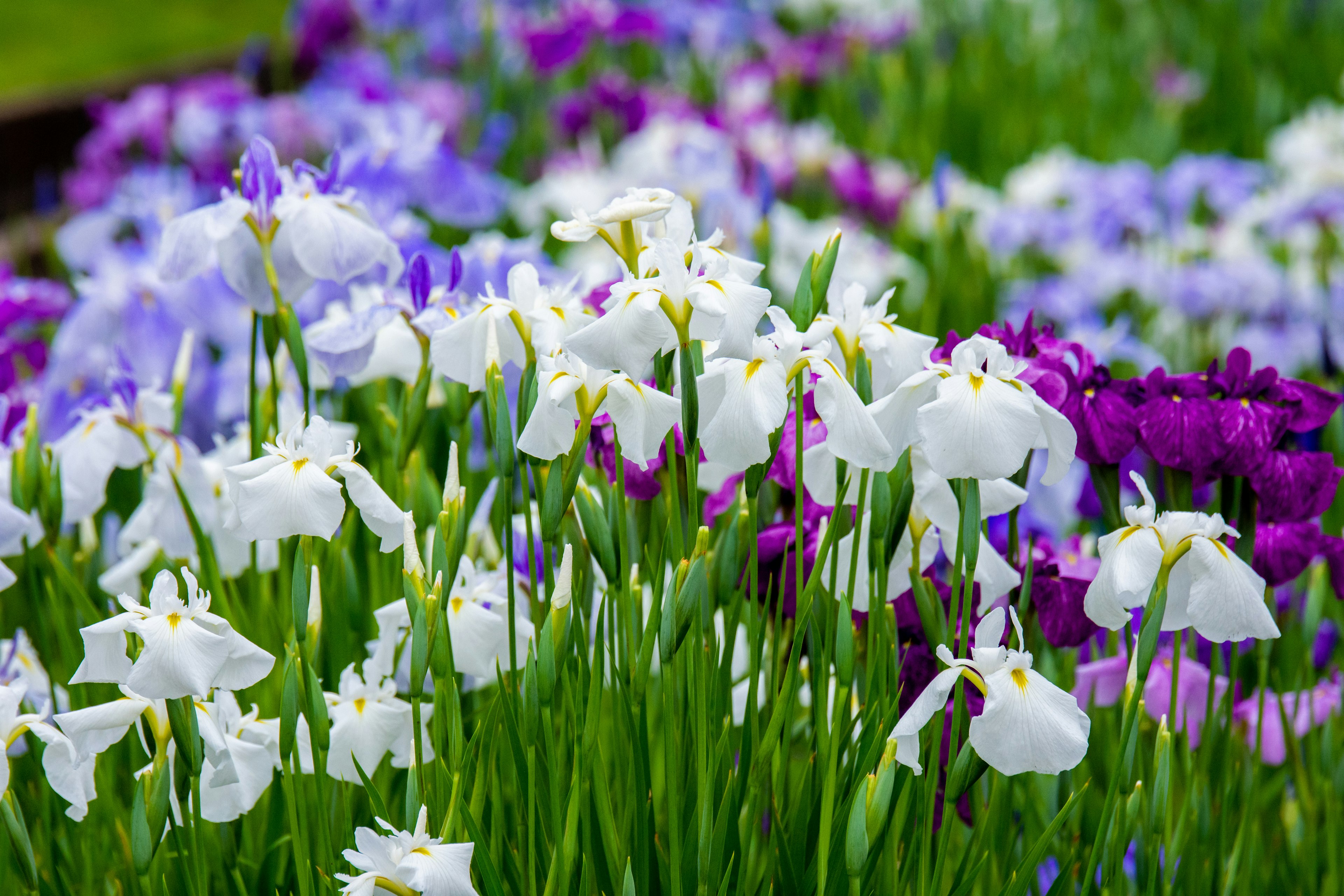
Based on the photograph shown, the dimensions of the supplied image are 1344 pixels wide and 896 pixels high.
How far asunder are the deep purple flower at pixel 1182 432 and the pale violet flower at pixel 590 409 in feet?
1.83

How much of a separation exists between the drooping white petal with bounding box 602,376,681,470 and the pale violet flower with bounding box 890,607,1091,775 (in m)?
0.31

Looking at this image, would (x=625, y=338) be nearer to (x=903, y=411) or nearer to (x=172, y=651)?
(x=903, y=411)

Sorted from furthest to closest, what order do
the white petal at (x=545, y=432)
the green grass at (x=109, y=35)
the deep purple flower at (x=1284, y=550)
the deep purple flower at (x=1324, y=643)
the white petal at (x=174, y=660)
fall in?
the green grass at (x=109, y=35) → the deep purple flower at (x=1324, y=643) → the deep purple flower at (x=1284, y=550) → the white petal at (x=545, y=432) → the white petal at (x=174, y=660)

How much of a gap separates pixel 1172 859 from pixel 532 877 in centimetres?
69

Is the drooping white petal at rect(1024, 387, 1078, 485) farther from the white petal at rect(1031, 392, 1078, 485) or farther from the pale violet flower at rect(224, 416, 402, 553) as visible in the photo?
the pale violet flower at rect(224, 416, 402, 553)

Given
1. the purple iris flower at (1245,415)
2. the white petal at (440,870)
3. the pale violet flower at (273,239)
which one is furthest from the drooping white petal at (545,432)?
the purple iris flower at (1245,415)

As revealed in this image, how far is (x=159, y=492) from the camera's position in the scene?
1611mm

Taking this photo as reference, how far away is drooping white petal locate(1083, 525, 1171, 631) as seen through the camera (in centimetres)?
107

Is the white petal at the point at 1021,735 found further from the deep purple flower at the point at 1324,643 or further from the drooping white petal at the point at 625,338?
the deep purple flower at the point at 1324,643

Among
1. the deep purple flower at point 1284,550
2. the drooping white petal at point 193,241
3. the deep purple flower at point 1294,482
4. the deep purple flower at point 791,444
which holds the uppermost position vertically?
the drooping white petal at point 193,241

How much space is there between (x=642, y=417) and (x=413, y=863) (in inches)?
17.2

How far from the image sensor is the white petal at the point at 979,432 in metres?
1.03

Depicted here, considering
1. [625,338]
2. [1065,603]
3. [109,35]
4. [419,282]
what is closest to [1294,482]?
[1065,603]

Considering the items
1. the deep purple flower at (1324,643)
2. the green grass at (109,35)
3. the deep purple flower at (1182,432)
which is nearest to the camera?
the deep purple flower at (1182,432)
